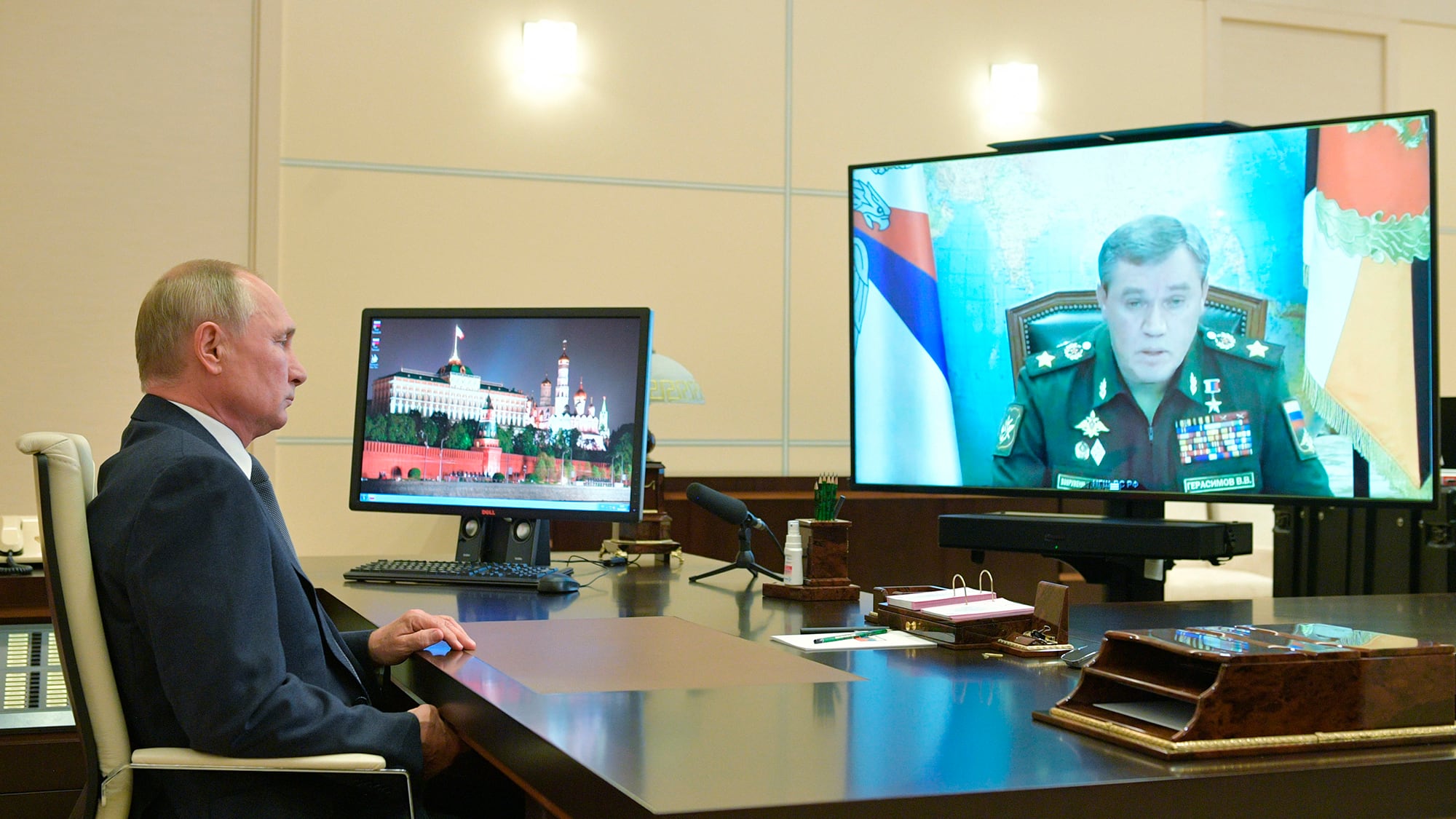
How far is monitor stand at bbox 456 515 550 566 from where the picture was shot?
248cm

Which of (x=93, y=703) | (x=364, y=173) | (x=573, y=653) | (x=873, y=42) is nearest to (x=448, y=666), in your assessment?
(x=573, y=653)

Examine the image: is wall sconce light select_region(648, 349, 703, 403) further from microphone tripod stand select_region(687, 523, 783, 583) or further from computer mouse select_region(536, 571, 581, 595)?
computer mouse select_region(536, 571, 581, 595)

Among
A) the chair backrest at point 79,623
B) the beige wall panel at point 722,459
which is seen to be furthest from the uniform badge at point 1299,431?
the beige wall panel at point 722,459

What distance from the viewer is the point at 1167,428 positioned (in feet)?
8.25

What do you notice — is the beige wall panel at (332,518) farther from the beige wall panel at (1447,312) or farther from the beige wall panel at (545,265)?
the beige wall panel at (1447,312)

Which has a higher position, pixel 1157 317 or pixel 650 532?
pixel 1157 317

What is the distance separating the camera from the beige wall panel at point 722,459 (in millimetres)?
4387

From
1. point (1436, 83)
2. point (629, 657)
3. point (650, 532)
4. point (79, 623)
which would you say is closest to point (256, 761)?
point (79, 623)

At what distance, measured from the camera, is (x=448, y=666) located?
4.82ft

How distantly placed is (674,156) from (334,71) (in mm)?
1167

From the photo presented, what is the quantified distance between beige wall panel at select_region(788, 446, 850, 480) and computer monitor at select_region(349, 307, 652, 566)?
2111mm

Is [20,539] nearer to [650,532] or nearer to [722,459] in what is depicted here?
[650,532]

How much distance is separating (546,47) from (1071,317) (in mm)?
2378

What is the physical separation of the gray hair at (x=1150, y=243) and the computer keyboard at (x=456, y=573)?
1.26 meters
